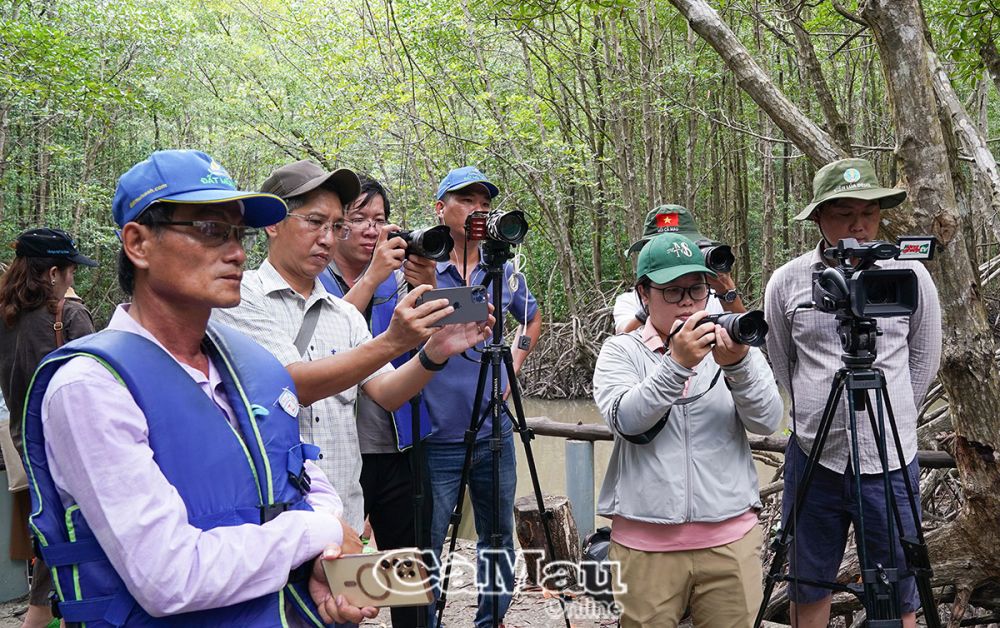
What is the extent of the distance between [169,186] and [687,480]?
1.66m

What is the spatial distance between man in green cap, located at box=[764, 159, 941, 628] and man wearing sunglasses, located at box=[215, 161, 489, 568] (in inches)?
50.4

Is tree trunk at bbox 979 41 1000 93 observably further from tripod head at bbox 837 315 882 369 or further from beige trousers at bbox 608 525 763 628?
beige trousers at bbox 608 525 763 628

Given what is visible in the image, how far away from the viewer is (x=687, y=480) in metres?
2.42

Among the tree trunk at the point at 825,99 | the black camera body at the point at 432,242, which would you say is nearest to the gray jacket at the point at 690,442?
the black camera body at the point at 432,242

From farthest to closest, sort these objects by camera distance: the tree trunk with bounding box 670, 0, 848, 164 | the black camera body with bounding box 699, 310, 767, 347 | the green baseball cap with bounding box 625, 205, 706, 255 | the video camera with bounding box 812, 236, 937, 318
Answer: the green baseball cap with bounding box 625, 205, 706, 255 < the tree trunk with bounding box 670, 0, 848, 164 < the video camera with bounding box 812, 236, 937, 318 < the black camera body with bounding box 699, 310, 767, 347

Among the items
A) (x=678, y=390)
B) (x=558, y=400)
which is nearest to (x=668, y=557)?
(x=678, y=390)

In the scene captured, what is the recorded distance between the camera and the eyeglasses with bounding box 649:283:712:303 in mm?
2506

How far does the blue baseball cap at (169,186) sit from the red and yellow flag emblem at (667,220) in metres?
2.90

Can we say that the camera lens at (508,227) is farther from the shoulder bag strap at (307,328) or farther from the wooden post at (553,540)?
the wooden post at (553,540)

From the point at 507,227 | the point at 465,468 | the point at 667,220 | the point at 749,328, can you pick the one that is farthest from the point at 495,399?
the point at 667,220

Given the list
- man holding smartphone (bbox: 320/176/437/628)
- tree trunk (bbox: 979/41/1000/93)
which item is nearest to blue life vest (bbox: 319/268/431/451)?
man holding smartphone (bbox: 320/176/437/628)

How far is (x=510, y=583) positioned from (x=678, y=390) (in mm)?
1444

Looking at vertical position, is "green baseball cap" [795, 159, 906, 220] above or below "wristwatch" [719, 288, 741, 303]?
above

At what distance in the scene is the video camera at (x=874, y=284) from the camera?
2311mm
